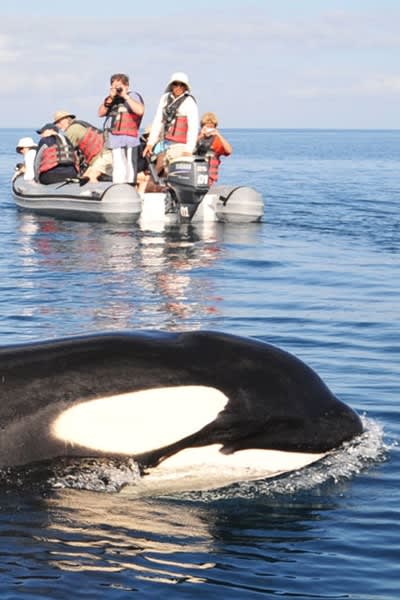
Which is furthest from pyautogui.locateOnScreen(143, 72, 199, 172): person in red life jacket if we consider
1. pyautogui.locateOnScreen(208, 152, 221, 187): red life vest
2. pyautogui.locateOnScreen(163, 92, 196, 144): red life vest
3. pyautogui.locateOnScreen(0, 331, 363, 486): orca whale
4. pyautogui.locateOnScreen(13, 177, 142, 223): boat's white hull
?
pyautogui.locateOnScreen(0, 331, 363, 486): orca whale

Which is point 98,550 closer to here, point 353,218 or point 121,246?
point 121,246

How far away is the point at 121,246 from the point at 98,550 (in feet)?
50.9

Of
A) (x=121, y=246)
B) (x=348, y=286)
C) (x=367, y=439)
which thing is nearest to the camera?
(x=367, y=439)

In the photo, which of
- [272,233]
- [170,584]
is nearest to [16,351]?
[170,584]

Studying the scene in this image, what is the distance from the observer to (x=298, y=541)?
239 inches

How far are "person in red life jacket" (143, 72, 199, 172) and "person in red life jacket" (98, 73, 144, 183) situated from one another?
0.48m

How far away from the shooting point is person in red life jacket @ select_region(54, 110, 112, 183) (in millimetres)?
25594

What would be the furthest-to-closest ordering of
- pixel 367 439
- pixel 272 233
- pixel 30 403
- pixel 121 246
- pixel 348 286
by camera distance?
pixel 272 233 < pixel 121 246 < pixel 348 286 < pixel 367 439 < pixel 30 403

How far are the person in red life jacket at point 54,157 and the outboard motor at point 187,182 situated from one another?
9.26ft

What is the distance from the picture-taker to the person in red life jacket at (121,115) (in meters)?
23.4

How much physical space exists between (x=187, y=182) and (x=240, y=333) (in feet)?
36.4

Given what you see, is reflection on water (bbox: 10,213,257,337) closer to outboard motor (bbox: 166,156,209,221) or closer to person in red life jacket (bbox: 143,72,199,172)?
outboard motor (bbox: 166,156,209,221)

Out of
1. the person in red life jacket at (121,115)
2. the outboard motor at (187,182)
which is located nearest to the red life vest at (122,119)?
the person in red life jacket at (121,115)

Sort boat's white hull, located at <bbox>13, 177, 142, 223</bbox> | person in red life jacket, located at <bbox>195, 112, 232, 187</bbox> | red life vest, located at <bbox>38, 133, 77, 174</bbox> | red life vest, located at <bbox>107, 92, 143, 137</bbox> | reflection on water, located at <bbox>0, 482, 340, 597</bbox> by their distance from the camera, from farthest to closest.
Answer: red life vest, located at <bbox>38, 133, 77, 174</bbox> → person in red life jacket, located at <bbox>195, 112, 232, 187</bbox> → boat's white hull, located at <bbox>13, 177, 142, 223</bbox> → red life vest, located at <bbox>107, 92, 143, 137</bbox> → reflection on water, located at <bbox>0, 482, 340, 597</bbox>
